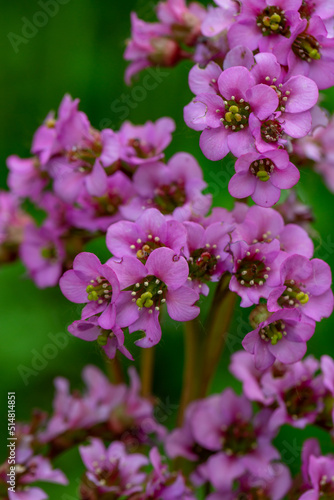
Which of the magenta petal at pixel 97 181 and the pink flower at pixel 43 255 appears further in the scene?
the pink flower at pixel 43 255

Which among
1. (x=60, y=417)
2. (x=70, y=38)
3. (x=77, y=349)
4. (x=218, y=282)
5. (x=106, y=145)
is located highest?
(x=106, y=145)

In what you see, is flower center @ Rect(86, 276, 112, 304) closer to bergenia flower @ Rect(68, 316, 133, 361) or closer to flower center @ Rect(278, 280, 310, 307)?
bergenia flower @ Rect(68, 316, 133, 361)

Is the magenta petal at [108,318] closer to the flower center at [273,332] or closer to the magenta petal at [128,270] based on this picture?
the magenta petal at [128,270]

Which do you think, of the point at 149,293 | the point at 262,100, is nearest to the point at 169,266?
the point at 149,293

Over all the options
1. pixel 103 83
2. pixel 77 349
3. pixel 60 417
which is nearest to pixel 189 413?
pixel 60 417

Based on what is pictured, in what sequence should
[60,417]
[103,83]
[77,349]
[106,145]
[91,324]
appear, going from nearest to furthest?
[91,324] → [106,145] → [60,417] → [77,349] → [103,83]

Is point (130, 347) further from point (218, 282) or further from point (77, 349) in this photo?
point (218, 282)

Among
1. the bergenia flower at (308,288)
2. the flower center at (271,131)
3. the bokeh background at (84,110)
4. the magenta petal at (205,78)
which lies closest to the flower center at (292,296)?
the bergenia flower at (308,288)
